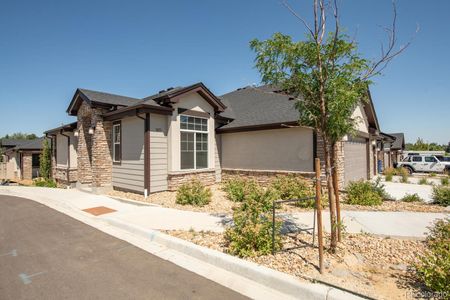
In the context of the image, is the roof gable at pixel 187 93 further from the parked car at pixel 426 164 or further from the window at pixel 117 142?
the parked car at pixel 426 164

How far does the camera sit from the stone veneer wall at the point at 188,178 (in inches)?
436

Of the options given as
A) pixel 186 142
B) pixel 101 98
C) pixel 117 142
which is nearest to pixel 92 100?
pixel 101 98

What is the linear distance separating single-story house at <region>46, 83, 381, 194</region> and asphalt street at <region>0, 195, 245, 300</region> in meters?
4.73

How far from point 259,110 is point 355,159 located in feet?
21.0

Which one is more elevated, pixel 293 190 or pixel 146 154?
pixel 146 154

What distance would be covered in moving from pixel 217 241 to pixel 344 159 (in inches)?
371

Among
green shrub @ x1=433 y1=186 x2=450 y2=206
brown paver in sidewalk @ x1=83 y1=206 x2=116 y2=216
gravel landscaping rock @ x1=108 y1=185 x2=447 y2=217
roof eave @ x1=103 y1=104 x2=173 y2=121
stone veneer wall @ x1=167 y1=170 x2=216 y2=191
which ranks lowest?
brown paver in sidewalk @ x1=83 y1=206 x2=116 y2=216

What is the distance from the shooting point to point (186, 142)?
468 inches

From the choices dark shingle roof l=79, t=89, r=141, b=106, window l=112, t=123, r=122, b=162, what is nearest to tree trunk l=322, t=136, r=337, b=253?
window l=112, t=123, r=122, b=162

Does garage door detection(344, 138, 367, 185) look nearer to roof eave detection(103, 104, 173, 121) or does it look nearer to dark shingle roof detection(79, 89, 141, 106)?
roof eave detection(103, 104, 173, 121)

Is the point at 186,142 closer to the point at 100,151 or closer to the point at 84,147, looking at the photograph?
the point at 100,151

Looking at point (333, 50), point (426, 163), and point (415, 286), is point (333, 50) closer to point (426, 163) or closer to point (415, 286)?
point (415, 286)

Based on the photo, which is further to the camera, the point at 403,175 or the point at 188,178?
the point at 403,175

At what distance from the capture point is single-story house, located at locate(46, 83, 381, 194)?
10906mm
